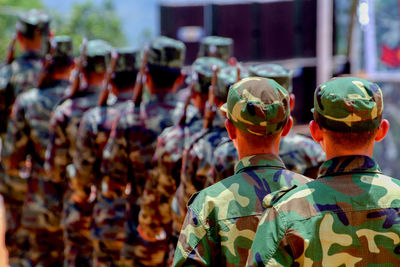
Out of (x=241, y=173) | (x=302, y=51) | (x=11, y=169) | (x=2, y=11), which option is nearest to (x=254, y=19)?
(x=302, y=51)

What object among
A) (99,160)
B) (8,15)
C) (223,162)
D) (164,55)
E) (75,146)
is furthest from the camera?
(8,15)

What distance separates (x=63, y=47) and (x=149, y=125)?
1437mm

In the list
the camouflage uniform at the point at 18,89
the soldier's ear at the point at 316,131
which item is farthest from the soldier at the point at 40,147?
the soldier's ear at the point at 316,131

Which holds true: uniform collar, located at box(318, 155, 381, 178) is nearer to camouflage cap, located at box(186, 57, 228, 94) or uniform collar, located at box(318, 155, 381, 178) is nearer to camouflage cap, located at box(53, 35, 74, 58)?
camouflage cap, located at box(186, 57, 228, 94)

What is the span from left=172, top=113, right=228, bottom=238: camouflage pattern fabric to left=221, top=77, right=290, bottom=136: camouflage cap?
93 cm

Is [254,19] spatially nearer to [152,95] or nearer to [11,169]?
[11,169]

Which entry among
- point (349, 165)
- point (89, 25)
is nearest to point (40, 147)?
point (349, 165)

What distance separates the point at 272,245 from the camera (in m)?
2.11

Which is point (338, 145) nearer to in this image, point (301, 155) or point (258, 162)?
point (258, 162)

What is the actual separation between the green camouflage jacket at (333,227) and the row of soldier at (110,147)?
3.50 ft

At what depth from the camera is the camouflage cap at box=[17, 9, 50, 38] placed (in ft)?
20.8

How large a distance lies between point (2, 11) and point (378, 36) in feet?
69.9

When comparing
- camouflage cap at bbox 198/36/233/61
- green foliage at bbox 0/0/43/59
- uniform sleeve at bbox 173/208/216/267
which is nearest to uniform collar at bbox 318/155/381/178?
uniform sleeve at bbox 173/208/216/267

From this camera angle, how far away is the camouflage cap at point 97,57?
16.8 ft
